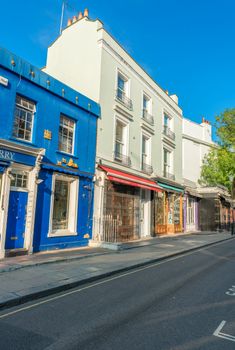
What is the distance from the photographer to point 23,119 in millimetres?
10273

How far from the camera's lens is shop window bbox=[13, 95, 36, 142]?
10016 millimetres

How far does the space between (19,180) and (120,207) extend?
6.76 metres

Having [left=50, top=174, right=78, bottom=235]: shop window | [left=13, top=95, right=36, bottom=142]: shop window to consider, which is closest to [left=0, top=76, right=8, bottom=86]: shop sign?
[left=13, top=95, right=36, bottom=142]: shop window

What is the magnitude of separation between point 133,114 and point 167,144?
5.55 meters

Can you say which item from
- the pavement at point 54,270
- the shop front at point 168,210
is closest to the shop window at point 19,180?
the pavement at point 54,270

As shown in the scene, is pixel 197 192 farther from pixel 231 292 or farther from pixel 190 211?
pixel 231 292

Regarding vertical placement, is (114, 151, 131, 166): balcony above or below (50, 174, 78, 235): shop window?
above

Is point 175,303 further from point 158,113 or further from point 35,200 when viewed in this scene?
point 158,113

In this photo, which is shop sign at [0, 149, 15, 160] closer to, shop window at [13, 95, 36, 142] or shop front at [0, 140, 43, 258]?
shop front at [0, 140, 43, 258]

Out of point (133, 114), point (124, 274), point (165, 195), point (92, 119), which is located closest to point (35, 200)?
point (124, 274)

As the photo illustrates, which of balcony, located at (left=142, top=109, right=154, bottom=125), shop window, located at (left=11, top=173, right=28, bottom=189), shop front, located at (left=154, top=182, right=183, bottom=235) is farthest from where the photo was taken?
shop front, located at (left=154, top=182, right=183, bottom=235)

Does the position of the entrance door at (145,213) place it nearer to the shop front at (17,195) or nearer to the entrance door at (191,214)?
the entrance door at (191,214)

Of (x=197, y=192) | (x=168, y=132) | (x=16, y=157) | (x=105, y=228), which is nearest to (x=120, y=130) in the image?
(x=105, y=228)

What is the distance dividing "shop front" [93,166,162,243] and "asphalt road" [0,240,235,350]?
20.3ft
